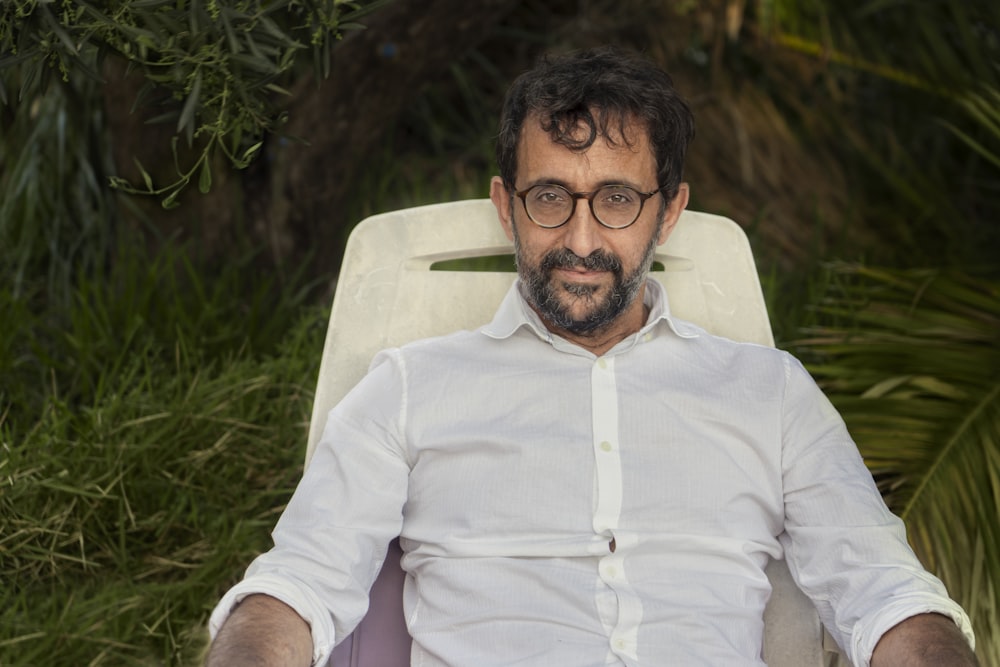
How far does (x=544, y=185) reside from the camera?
2398 mm

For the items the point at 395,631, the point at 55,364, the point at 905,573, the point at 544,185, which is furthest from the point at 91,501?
the point at 905,573

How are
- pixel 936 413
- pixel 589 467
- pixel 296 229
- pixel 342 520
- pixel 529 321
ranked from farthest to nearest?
pixel 296 229 → pixel 936 413 → pixel 529 321 → pixel 589 467 → pixel 342 520

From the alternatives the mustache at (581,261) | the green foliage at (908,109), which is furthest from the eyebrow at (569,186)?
the green foliage at (908,109)

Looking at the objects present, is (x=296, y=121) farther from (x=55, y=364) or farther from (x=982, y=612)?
(x=982, y=612)

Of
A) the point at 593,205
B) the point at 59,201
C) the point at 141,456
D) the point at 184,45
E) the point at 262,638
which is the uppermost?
the point at 184,45

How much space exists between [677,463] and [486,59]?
11.2 feet

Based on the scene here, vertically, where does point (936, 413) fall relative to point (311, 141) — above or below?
below

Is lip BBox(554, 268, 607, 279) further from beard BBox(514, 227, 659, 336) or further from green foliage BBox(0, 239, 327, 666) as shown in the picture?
green foliage BBox(0, 239, 327, 666)

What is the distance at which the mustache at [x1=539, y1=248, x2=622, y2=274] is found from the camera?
241 centimetres

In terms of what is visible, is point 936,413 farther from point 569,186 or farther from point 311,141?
point 311,141

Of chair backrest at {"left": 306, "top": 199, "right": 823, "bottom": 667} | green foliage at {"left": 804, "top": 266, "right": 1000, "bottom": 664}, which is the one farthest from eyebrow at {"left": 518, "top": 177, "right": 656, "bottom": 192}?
green foliage at {"left": 804, "top": 266, "right": 1000, "bottom": 664}

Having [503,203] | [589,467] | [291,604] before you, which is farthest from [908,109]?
[291,604]

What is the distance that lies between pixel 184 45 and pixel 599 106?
2.63 ft

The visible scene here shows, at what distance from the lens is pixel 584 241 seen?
2.39 m
